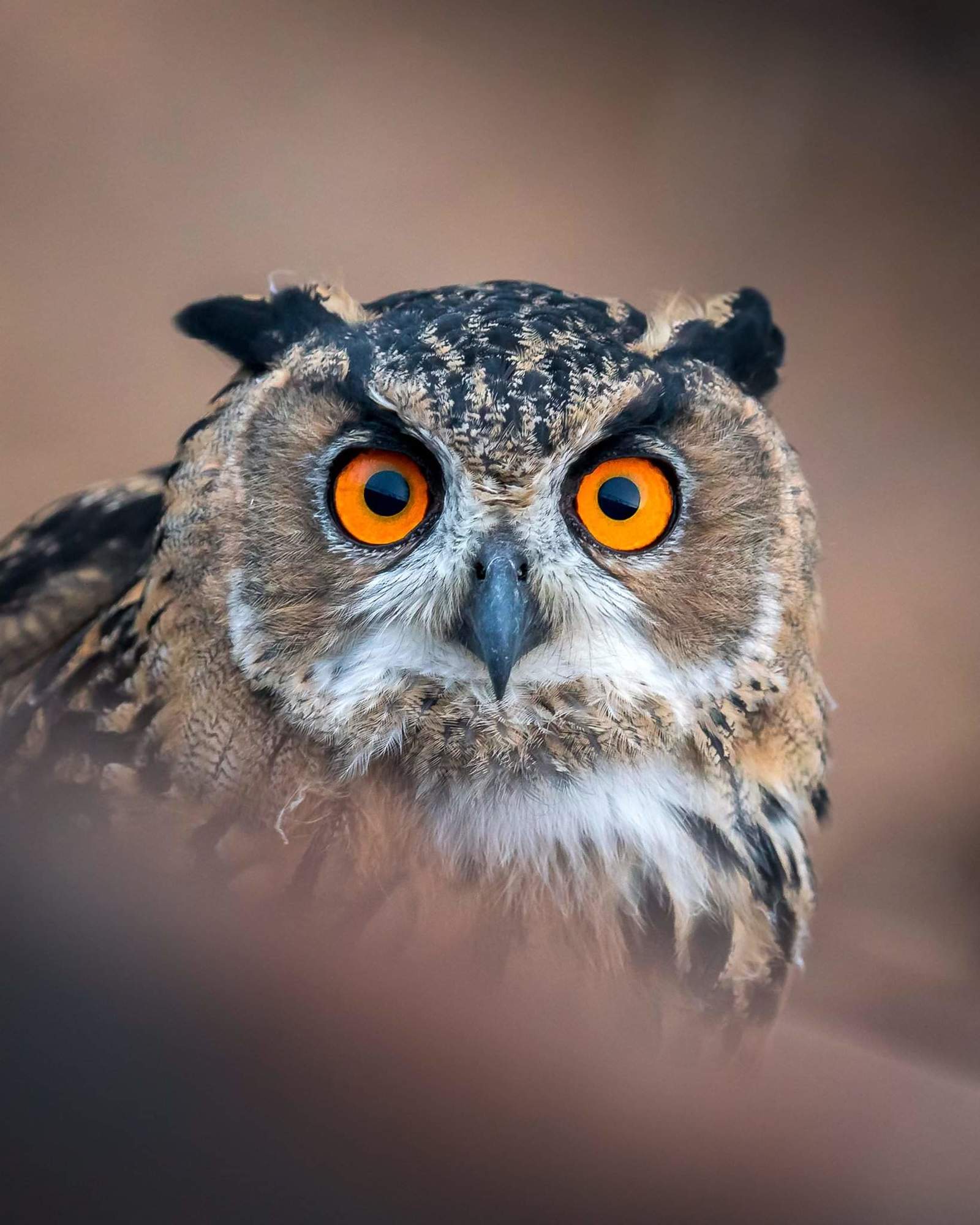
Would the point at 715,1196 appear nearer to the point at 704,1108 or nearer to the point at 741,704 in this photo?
the point at 704,1108

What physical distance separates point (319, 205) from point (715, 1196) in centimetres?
392

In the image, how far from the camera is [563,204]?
404 centimetres

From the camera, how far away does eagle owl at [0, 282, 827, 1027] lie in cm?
105

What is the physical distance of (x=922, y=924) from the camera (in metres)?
2.86

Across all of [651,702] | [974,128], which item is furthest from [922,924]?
[974,128]

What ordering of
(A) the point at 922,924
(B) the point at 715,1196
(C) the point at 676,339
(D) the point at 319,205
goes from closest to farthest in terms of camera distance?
1. (B) the point at 715,1196
2. (C) the point at 676,339
3. (A) the point at 922,924
4. (D) the point at 319,205

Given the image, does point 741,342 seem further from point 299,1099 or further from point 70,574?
point 299,1099

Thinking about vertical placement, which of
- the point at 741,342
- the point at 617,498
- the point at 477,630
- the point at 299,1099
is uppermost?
the point at 741,342

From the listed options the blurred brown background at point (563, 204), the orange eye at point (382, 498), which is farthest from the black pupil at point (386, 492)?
the blurred brown background at point (563, 204)

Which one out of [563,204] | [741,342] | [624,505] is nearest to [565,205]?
[563,204]

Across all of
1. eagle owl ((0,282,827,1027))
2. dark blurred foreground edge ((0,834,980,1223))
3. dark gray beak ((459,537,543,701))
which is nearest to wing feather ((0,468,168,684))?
eagle owl ((0,282,827,1027))

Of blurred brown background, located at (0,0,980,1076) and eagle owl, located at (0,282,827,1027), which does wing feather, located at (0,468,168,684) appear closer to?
eagle owl, located at (0,282,827,1027)

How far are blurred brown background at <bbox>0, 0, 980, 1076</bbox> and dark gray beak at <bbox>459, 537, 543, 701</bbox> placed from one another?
242 centimetres

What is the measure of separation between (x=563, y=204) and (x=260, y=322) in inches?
121
